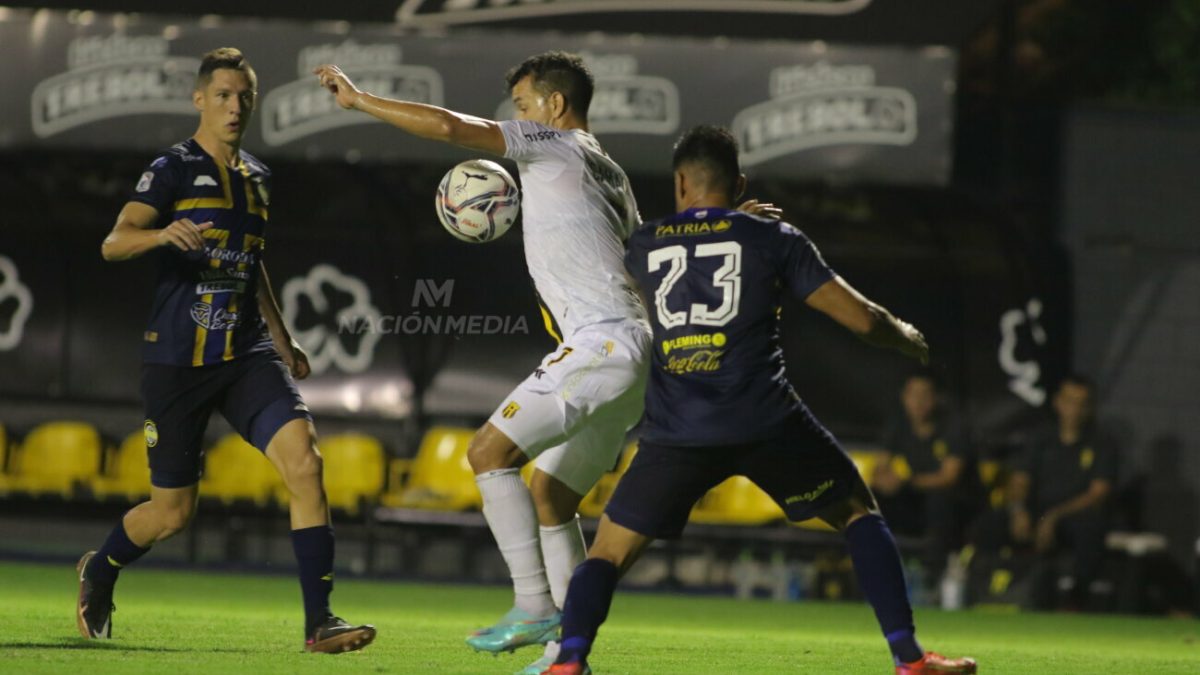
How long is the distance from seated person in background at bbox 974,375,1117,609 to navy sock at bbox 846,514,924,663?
7528 mm

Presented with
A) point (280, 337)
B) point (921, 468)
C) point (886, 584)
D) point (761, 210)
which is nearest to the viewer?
point (886, 584)

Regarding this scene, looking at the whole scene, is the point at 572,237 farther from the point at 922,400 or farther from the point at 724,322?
the point at 922,400

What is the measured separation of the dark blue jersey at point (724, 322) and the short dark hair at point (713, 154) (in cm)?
15

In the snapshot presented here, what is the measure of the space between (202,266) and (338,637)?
5.08ft

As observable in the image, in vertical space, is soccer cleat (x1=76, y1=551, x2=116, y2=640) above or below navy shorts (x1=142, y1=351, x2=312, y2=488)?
below

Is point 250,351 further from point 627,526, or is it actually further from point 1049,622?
point 1049,622

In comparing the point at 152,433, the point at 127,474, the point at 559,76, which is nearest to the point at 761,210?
the point at 559,76

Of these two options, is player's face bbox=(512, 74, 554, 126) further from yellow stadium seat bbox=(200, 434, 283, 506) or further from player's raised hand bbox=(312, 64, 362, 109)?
yellow stadium seat bbox=(200, 434, 283, 506)

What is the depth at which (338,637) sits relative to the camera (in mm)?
7039

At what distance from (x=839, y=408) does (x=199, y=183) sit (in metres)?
9.28

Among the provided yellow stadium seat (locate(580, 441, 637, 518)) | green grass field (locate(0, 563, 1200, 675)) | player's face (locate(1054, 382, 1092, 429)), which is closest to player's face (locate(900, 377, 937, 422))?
player's face (locate(1054, 382, 1092, 429))

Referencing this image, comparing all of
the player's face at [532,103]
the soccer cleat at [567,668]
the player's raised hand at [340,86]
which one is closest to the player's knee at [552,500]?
the soccer cleat at [567,668]

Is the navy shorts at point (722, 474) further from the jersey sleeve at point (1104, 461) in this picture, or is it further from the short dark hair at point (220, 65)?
the jersey sleeve at point (1104, 461)

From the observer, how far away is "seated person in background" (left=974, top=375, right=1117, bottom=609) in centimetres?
1330
